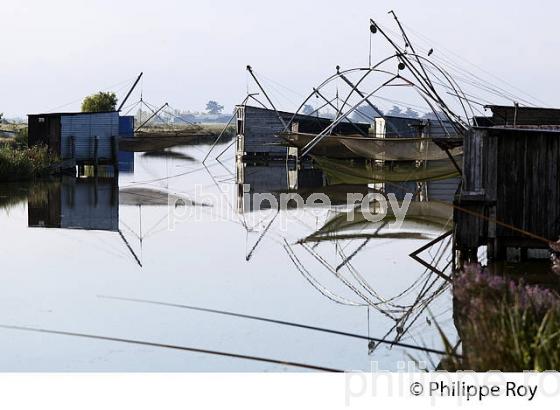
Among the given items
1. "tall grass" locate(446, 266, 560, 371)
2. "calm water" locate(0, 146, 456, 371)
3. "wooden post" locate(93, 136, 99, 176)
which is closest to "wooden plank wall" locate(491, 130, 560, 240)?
"calm water" locate(0, 146, 456, 371)

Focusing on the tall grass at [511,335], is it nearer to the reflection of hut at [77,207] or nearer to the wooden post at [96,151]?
the reflection of hut at [77,207]

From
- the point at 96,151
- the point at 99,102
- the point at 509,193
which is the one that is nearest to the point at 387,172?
the point at 96,151

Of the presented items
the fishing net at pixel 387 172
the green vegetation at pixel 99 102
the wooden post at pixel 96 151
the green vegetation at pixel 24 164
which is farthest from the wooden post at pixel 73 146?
the green vegetation at pixel 99 102

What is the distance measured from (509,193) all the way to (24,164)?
83.1 feet

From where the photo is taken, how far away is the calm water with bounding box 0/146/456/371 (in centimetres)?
1036

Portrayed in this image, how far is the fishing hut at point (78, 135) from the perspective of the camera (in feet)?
141

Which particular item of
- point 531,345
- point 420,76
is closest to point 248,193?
point 420,76

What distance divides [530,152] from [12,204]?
1694 cm

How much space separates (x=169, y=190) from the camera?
36062 mm

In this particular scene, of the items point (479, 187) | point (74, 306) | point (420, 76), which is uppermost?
point (420, 76)

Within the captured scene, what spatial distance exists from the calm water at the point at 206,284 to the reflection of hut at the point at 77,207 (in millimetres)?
71

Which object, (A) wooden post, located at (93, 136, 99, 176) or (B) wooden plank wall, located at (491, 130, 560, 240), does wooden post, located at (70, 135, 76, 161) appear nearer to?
(A) wooden post, located at (93, 136, 99, 176)

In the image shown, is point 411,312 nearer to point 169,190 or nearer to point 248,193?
point 248,193

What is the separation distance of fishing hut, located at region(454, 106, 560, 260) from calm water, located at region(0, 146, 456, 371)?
1070 millimetres
